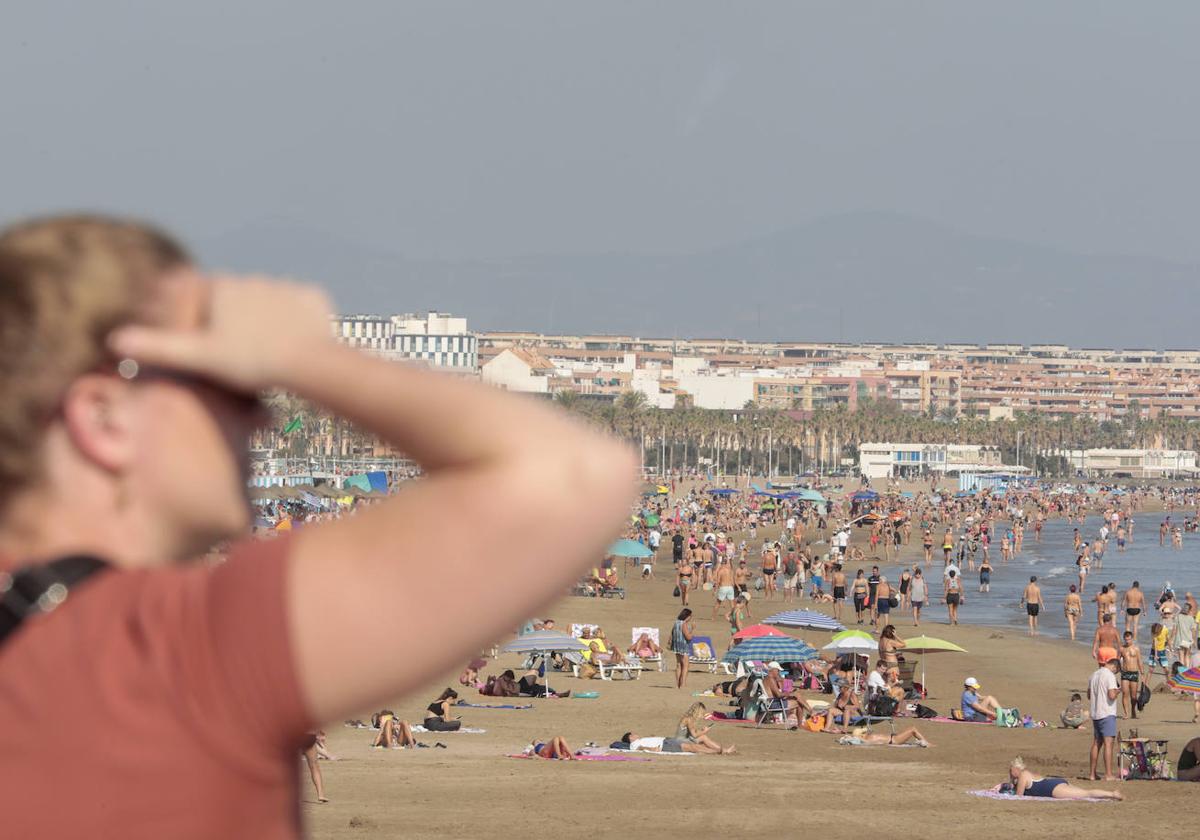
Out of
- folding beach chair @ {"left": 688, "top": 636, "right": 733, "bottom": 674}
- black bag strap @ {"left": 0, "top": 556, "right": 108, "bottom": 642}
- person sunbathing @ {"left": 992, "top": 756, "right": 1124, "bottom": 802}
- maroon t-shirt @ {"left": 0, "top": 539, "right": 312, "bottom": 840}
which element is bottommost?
person sunbathing @ {"left": 992, "top": 756, "right": 1124, "bottom": 802}

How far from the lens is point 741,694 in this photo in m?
21.3

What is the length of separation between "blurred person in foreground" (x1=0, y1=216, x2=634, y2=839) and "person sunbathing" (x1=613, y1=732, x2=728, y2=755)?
1662 cm

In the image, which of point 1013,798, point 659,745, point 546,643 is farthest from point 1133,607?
point 1013,798

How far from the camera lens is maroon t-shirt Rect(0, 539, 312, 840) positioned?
1.11m

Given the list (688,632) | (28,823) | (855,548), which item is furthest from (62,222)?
(855,548)

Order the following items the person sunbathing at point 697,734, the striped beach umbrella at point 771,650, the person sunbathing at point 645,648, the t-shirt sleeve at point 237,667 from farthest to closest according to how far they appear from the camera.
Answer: the person sunbathing at point 645,648 < the striped beach umbrella at point 771,650 < the person sunbathing at point 697,734 < the t-shirt sleeve at point 237,667

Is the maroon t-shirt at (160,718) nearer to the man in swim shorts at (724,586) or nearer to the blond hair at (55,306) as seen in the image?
the blond hair at (55,306)

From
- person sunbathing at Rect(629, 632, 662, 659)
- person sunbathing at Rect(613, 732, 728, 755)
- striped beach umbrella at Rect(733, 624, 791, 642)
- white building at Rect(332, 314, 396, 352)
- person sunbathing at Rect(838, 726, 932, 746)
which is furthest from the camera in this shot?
person sunbathing at Rect(629, 632, 662, 659)

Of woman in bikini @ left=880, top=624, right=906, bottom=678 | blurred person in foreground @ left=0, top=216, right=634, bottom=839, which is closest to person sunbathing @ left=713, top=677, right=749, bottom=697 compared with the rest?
woman in bikini @ left=880, top=624, right=906, bottom=678

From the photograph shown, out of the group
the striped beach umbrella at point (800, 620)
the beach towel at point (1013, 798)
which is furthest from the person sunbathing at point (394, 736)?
the striped beach umbrella at point (800, 620)

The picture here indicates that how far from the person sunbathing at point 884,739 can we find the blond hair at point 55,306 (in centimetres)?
1870

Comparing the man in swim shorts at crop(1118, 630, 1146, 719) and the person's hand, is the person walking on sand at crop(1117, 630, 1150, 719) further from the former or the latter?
the person's hand

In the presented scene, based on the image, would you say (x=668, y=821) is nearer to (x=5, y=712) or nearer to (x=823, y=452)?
(x=5, y=712)

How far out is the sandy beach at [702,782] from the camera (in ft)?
44.0
